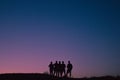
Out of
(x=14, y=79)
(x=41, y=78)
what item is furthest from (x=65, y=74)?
(x=14, y=79)

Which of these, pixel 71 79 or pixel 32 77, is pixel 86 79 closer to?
pixel 71 79

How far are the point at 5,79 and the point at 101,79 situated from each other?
41.1ft

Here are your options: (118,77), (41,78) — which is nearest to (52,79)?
(41,78)

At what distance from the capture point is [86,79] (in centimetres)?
4103

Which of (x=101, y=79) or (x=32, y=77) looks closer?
(x=101, y=79)

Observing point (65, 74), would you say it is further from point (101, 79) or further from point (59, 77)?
point (101, 79)

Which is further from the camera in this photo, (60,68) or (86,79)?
(60,68)

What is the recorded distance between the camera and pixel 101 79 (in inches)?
1593

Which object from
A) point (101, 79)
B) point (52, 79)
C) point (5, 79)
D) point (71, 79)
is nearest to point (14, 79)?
point (5, 79)

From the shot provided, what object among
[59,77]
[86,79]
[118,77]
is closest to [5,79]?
[59,77]

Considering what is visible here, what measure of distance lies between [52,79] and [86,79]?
4433 millimetres

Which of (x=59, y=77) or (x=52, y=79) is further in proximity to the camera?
(x=59, y=77)

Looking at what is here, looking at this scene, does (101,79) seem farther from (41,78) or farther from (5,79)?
(5,79)

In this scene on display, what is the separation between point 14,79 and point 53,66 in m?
6.67
